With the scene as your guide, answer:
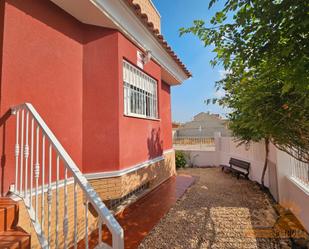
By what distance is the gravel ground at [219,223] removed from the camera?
183 inches

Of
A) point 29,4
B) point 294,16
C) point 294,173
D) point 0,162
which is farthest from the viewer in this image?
point 294,173

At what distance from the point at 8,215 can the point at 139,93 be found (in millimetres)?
4811

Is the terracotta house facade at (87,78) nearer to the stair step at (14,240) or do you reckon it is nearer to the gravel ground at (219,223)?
the stair step at (14,240)

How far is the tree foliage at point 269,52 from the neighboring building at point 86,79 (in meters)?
2.50

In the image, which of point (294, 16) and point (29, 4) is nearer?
point (294, 16)

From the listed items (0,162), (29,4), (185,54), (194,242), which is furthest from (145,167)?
(185,54)

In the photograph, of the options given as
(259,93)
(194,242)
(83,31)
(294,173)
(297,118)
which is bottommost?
(194,242)

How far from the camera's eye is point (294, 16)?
184cm

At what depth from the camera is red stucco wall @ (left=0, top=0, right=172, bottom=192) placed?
3.54 meters

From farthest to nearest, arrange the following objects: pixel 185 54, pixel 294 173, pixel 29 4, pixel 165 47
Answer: pixel 185 54 < pixel 165 47 < pixel 294 173 < pixel 29 4

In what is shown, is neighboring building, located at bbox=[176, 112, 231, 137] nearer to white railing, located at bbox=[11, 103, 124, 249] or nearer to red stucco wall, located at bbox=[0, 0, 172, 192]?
red stucco wall, located at bbox=[0, 0, 172, 192]

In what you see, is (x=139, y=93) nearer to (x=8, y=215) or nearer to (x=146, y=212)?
(x=146, y=212)

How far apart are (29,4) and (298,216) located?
8259 millimetres

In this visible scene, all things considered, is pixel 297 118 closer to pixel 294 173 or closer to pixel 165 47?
pixel 294 173
